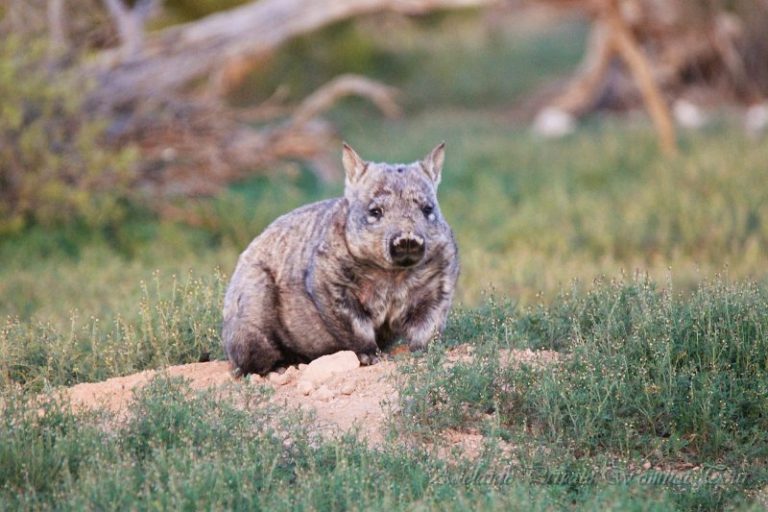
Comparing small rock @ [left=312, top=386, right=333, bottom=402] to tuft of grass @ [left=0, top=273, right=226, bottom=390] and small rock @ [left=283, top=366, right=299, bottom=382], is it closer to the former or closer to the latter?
small rock @ [left=283, top=366, right=299, bottom=382]

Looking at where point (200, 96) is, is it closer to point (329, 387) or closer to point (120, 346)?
point (120, 346)

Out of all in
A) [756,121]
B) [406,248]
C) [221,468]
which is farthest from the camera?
[756,121]

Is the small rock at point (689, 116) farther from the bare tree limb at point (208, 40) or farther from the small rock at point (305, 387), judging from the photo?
the small rock at point (305, 387)

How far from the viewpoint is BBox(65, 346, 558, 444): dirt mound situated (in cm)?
700

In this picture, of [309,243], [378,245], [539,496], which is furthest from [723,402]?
[309,243]

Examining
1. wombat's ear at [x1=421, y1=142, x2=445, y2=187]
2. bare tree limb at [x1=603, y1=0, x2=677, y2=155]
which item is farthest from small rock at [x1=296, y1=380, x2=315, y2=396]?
bare tree limb at [x1=603, y1=0, x2=677, y2=155]

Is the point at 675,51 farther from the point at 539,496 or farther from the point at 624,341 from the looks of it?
the point at 539,496

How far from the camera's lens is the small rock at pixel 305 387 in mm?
7281

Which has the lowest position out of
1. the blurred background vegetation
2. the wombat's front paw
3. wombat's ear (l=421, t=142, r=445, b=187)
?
the blurred background vegetation

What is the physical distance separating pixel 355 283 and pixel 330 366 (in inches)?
19.9

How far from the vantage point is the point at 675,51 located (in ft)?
84.3

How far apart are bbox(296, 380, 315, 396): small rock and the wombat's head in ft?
2.59

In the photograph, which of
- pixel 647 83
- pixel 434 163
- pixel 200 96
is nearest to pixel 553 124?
pixel 647 83

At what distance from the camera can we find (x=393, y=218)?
23.8ft
